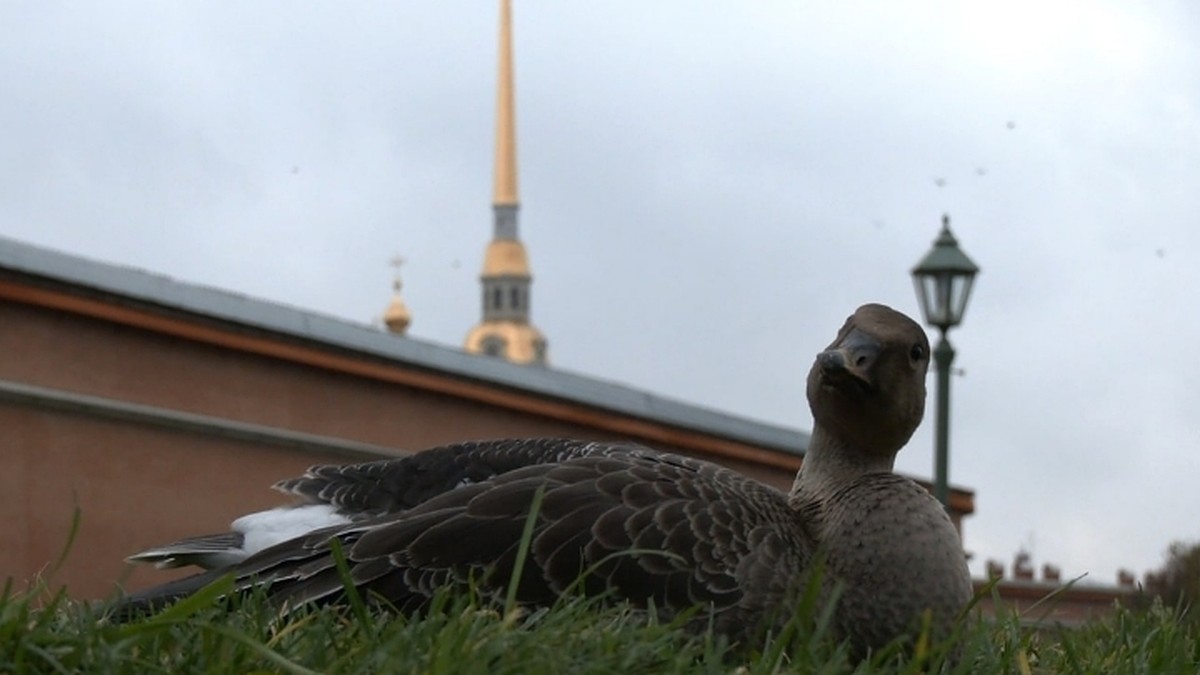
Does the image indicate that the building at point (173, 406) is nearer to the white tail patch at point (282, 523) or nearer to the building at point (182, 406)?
the building at point (182, 406)

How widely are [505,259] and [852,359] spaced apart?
183 m

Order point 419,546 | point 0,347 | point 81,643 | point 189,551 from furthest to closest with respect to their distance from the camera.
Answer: point 0,347 → point 189,551 → point 419,546 → point 81,643

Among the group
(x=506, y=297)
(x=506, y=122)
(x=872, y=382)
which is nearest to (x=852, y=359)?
(x=872, y=382)

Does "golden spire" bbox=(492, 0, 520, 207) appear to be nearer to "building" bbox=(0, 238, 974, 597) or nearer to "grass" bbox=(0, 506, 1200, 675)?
"building" bbox=(0, 238, 974, 597)

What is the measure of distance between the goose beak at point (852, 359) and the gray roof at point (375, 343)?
8267 millimetres

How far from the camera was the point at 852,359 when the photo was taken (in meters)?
5.22

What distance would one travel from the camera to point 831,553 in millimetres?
5090

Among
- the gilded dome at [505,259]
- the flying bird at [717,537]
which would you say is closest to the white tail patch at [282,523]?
the flying bird at [717,537]

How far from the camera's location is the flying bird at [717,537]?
4.80 meters

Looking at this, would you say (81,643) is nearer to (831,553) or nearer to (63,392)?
(831,553)

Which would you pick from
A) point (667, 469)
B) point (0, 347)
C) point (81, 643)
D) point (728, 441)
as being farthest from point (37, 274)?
point (81, 643)

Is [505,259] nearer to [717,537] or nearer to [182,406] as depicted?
[182,406]

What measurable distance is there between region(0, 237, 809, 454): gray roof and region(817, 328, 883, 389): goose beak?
8.27 m

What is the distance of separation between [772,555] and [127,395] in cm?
922
